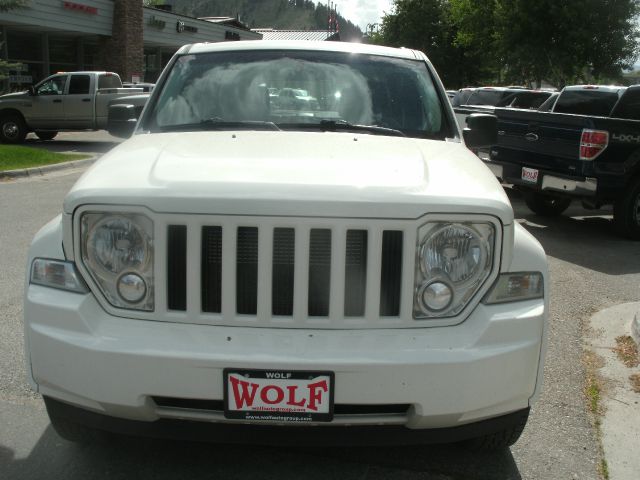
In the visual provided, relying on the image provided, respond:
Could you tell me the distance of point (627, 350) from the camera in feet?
15.7

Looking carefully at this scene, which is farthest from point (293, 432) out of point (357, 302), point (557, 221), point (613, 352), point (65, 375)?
point (557, 221)

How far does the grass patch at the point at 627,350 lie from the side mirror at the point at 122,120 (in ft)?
11.4

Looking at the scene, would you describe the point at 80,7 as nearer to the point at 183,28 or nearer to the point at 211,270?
the point at 183,28

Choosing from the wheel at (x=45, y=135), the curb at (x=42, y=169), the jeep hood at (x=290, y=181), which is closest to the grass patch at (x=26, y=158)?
the curb at (x=42, y=169)

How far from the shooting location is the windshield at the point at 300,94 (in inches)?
159

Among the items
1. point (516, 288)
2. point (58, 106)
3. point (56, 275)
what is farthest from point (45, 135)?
point (516, 288)

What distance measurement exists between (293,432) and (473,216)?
1.02m

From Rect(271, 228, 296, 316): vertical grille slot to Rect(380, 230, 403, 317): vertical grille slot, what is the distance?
0.33m

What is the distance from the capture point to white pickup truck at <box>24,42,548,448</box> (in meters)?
2.57

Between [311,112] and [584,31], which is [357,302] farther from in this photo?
[584,31]

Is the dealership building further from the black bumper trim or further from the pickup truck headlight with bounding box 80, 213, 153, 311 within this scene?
the black bumper trim

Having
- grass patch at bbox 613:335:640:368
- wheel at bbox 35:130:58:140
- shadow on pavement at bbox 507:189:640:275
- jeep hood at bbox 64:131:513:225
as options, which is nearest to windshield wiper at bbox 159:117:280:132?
jeep hood at bbox 64:131:513:225

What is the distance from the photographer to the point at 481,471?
10.5 ft

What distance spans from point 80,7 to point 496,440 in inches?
1039
